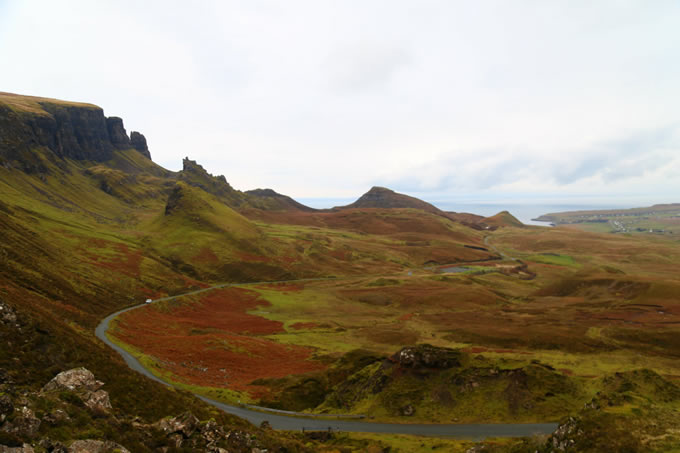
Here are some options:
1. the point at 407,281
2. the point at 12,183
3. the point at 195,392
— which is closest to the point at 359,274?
the point at 407,281

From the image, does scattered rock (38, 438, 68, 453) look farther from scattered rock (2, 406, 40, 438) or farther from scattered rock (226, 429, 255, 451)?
scattered rock (226, 429, 255, 451)

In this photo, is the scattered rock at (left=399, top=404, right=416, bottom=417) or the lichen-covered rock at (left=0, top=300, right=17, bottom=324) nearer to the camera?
the lichen-covered rock at (left=0, top=300, right=17, bottom=324)

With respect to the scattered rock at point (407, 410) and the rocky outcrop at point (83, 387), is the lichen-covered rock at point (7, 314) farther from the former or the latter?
the scattered rock at point (407, 410)

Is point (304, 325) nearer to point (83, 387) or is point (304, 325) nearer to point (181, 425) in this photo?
point (181, 425)

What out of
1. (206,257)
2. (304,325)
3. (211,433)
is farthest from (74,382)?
(206,257)

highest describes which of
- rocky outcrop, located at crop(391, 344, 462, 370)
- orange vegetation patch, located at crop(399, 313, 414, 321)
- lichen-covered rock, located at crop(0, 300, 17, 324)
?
lichen-covered rock, located at crop(0, 300, 17, 324)

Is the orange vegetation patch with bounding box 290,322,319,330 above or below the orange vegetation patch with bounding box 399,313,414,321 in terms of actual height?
above

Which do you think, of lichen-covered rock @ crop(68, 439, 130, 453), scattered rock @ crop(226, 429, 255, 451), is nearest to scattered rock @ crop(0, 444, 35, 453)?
lichen-covered rock @ crop(68, 439, 130, 453)

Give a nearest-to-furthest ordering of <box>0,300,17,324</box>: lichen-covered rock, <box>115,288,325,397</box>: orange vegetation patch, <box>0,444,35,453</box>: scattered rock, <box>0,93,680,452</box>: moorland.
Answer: <box>0,444,35,453</box>: scattered rock, <box>0,93,680,452</box>: moorland, <box>0,300,17,324</box>: lichen-covered rock, <box>115,288,325,397</box>: orange vegetation patch

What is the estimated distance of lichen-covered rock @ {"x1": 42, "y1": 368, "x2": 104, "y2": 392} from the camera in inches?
1076

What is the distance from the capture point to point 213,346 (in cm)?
8075

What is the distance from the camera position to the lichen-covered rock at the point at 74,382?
89.7 feet

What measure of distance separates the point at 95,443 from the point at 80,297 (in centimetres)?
8686

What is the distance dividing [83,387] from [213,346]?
55745 mm
